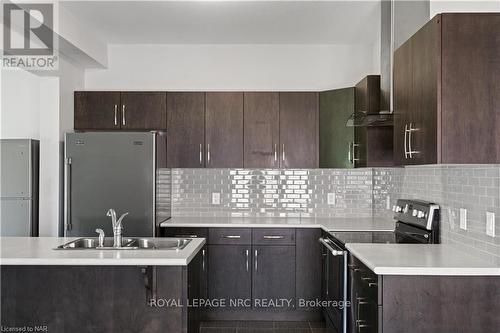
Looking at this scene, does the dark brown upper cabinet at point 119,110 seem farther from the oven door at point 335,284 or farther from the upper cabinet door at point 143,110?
the oven door at point 335,284

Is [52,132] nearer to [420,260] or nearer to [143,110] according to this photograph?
[143,110]

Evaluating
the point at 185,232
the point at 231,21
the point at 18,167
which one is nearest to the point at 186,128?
the point at 185,232

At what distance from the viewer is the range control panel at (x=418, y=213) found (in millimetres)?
3195

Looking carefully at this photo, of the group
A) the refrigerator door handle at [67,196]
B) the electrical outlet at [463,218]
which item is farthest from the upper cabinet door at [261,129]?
the electrical outlet at [463,218]

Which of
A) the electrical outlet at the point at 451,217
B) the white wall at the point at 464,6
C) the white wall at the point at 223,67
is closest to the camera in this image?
the white wall at the point at 464,6

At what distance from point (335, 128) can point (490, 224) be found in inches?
86.1

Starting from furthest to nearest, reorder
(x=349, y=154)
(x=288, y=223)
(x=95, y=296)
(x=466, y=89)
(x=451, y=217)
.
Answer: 1. (x=288, y=223)
2. (x=349, y=154)
3. (x=451, y=217)
4. (x=95, y=296)
5. (x=466, y=89)

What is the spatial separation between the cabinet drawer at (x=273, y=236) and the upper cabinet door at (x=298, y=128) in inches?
26.4

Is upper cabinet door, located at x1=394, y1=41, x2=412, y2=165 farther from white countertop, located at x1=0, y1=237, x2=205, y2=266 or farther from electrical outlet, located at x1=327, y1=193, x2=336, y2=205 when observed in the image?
electrical outlet, located at x1=327, y1=193, x2=336, y2=205

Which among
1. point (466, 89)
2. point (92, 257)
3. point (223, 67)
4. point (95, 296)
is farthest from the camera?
point (223, 67)

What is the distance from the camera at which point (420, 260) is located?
2.54 meters

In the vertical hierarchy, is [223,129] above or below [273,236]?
above

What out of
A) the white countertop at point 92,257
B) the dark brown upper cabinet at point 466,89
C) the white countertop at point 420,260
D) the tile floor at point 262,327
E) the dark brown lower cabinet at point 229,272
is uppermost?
the dark brown upper cabinet at point 466,89

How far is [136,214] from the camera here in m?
4.30
